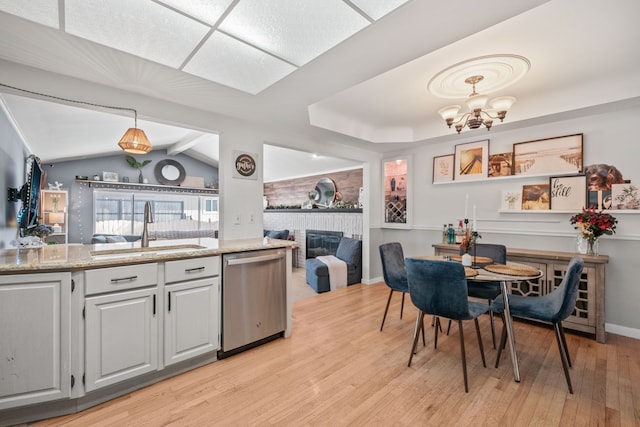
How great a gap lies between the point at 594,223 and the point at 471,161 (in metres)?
1.53

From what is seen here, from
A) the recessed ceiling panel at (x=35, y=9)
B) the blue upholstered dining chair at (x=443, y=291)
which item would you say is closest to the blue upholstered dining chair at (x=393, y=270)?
the blue upholstered dining chair at (x=443, y=291)

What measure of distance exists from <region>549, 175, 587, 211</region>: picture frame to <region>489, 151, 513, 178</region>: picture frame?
457mm

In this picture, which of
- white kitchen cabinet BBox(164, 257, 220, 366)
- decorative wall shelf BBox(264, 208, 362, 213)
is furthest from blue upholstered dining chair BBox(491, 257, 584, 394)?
decorative wall shelf BBox(264, 208, 362, 213)

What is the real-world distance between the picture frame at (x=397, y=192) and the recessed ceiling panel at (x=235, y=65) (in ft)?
9.95

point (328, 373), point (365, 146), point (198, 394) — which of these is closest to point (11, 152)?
point (198, 394)

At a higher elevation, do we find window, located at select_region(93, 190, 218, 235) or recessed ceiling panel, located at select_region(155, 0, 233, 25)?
recessed ceiling panel, located at select_region(155, 0, 233, 25)

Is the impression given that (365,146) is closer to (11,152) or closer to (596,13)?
(596,13)

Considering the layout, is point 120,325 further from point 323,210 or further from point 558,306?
point 323,210

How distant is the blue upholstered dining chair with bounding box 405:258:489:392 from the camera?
1.97 m

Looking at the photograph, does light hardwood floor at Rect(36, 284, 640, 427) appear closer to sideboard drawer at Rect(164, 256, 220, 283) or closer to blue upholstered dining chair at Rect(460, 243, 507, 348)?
blue upholstered dining chair at Rect(460, 243, 507, 348)

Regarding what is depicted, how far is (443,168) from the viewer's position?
416 centimetres

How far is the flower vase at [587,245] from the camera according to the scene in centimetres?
281

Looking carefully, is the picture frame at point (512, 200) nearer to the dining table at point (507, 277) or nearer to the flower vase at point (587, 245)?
the flower vase at point (587, 245)

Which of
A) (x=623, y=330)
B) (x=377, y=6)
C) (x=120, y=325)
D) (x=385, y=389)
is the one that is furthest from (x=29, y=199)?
(x=623, y=330)
